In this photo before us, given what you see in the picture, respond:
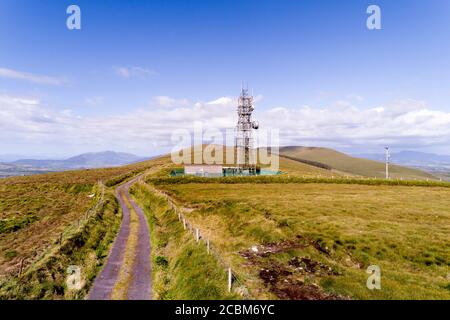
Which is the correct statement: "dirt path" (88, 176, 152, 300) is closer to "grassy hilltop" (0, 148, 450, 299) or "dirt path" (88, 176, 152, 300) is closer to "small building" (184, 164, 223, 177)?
"grassy hilltop" (0, 148, 450, 299)

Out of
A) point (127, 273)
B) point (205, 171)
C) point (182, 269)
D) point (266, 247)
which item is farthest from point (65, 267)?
point (205, 171)

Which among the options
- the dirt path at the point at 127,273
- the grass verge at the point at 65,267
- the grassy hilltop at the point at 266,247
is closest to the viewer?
the grassy hilltop at the point at 266,247

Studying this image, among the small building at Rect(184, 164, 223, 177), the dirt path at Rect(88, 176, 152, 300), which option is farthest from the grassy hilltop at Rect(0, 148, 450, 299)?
the small building at Rect(184, 164, 223, 177)

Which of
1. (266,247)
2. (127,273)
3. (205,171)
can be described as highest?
(205,171)

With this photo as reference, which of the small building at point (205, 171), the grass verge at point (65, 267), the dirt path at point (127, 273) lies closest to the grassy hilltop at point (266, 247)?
the grass verge at point (65, 267)

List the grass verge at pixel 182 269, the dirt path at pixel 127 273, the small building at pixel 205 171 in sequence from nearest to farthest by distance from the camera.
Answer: the grass verge at pixel 182 269 < the dirt path at pixel 127 273 < the small building at pixel 205 171

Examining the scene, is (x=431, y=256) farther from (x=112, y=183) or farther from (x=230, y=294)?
(x=112, y=183)

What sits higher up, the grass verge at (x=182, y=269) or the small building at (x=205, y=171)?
the small building at (x=205, y=171)

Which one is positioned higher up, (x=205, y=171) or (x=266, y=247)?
(x=205, y=171)

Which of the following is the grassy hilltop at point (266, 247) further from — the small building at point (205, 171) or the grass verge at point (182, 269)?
the small building at point (205, 171)

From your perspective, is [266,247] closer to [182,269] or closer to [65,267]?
[182,269]
